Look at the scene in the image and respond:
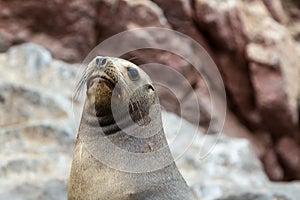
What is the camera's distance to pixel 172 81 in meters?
5.57

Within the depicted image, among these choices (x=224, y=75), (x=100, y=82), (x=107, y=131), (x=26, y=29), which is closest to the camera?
(x=100, y=82)

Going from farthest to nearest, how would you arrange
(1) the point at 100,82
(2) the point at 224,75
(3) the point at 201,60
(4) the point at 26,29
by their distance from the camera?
1. (2) the point at 224,75
2. (3) the point at 201,60
3. (4) the point at 26,29
4. (1) the point at 100,82

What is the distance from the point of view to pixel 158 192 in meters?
2.85

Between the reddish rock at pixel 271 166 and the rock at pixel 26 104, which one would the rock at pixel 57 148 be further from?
the reddish rock at pixel 271 166

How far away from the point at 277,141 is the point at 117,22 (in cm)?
220

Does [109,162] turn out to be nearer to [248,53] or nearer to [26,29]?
[26,29]

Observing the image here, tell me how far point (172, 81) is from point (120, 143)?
2.69 meters

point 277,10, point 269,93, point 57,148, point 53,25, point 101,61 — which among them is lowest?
point 269,93

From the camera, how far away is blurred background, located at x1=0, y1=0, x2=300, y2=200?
4.34 meters

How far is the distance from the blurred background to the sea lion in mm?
1105

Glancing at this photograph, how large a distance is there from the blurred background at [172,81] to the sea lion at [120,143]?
111 centimetres

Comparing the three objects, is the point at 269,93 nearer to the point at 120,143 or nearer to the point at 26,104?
the point at 26,104

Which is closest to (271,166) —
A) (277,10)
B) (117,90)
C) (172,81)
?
(172,81)

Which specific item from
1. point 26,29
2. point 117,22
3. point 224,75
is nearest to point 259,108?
point 224,75
